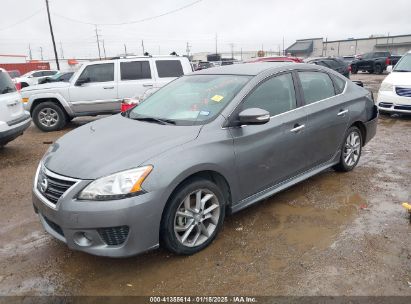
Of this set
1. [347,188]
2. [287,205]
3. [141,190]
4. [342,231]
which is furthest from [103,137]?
[347,188]

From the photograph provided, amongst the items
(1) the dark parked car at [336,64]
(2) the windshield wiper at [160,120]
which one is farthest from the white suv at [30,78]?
(2) the windshield wiper at [160,120]

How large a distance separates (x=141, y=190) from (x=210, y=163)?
0.68 metres

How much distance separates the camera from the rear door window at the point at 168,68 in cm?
938

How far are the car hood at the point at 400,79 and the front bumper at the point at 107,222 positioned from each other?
7.99 metres

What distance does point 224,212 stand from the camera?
11.0 ft

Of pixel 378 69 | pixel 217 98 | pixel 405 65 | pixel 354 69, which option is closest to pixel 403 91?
pixel 405 65

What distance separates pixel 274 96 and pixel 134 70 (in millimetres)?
6184

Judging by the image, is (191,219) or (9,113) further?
(9,113)

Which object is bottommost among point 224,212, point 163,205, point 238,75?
point 224,212

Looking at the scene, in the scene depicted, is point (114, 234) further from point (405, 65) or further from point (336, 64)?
point (336, 64)

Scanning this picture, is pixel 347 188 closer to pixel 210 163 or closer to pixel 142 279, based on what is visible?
pixel 210 163

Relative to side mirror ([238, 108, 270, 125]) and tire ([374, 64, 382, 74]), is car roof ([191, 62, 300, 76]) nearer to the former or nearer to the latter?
side mirror ([238, 108, 270, 125])

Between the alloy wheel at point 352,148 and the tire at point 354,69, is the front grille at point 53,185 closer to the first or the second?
the alloy wheel at point 352,148

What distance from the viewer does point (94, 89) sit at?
9.09 meters
